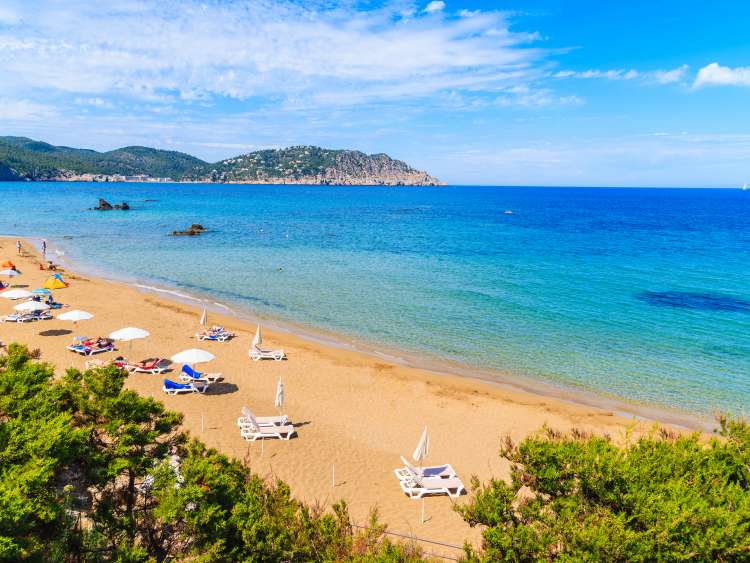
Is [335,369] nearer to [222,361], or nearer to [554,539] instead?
[222,361]

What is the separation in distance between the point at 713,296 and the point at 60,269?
55.1 meters

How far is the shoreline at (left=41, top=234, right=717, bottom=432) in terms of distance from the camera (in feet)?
62.7

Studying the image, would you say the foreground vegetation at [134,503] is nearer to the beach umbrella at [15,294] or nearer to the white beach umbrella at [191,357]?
the white beach umbrella at [191,357]

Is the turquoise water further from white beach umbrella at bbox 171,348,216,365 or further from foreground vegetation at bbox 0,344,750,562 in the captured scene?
foreground vegetation at bbox 0,344,750,562

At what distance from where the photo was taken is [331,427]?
16906 mm

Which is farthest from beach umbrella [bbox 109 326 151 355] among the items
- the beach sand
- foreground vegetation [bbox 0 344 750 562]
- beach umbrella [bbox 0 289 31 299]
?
foreground vegetation [bbox 0 344 750 562]

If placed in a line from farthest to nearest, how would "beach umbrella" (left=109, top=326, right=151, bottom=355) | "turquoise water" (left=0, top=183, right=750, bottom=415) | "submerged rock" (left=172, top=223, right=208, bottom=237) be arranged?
1. "submerged rock" (left=172, top=223, right=208, bottom=237)
2. "turquoise water" (left=0, top=183, right=750, bottom=415)
3. "beach umbrella" (left=109, top=326, right=151, bottom=355)

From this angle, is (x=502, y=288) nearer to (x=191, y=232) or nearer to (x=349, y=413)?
(x=349, y=413)

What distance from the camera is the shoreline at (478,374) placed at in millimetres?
19125

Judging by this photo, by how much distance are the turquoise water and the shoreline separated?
527 millimetres

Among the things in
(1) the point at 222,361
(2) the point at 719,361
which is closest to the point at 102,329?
(1) the point at 222,361

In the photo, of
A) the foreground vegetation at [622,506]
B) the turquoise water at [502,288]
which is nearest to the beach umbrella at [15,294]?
the turquoise water at [502,288]

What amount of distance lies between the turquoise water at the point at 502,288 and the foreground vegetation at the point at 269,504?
1381cm

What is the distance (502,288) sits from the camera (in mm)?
37719
